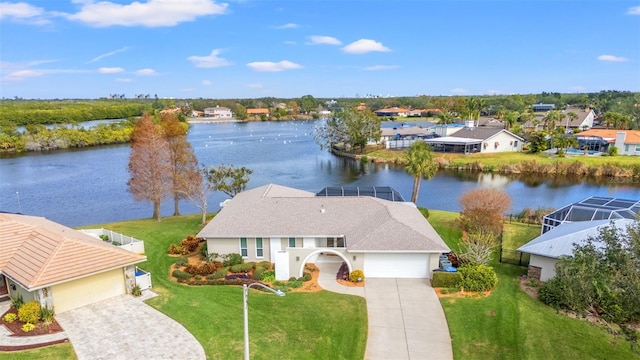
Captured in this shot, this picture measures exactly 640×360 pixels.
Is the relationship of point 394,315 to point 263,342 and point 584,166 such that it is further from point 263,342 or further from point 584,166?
point 584,166

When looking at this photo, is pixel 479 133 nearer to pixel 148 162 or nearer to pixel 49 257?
pixel 148 162

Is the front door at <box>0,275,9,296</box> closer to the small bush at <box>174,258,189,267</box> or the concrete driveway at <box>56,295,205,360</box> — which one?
the concrete driveway at <box>56,295,205,360</box>

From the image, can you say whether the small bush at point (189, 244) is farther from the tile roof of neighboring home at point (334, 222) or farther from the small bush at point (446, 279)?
the small bush at point (446, 279)

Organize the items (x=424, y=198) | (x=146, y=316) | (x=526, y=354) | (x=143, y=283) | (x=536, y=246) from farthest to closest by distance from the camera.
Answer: (x=424, y=198), (x=536, y=246), (x=143, y=283), (x=146, y=316), (x=526, y=354)

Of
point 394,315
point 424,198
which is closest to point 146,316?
point 394,315

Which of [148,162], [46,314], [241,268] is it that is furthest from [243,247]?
[148,162]

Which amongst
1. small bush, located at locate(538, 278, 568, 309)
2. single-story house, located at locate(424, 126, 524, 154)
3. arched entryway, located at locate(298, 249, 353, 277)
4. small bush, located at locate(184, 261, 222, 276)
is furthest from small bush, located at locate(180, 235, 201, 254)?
single-story house, located at locate(424, 126, 524, 154)
